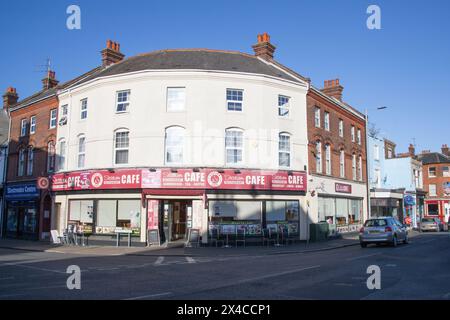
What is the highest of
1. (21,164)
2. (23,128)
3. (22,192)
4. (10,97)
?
(10,97)

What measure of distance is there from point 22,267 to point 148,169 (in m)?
9.69

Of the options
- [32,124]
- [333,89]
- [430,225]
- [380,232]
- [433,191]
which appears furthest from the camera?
[433,191]

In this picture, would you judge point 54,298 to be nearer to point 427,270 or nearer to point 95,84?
point 427,270

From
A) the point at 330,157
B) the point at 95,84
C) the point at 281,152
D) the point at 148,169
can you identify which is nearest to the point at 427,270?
the point at 281,152

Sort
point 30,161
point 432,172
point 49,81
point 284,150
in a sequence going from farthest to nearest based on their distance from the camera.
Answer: point 432,172 → point 49,81 → point 30,161 → point 284,150

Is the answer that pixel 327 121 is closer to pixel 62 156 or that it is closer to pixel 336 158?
pixel 336 158

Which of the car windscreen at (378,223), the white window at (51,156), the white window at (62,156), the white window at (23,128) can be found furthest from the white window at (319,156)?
the white window at (23,128)

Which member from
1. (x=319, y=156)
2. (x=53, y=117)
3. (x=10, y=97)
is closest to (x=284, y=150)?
(x=319, y=156)

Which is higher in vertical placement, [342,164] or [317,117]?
[317,117]

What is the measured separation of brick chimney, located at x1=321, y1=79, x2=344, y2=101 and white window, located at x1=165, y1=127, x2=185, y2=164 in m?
17.1

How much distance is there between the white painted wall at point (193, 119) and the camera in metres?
Answer: 23.9

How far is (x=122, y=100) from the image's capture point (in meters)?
25.3

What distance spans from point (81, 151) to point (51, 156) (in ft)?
13.4

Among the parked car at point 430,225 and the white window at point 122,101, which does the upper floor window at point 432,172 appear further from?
the white window at point 122,101
